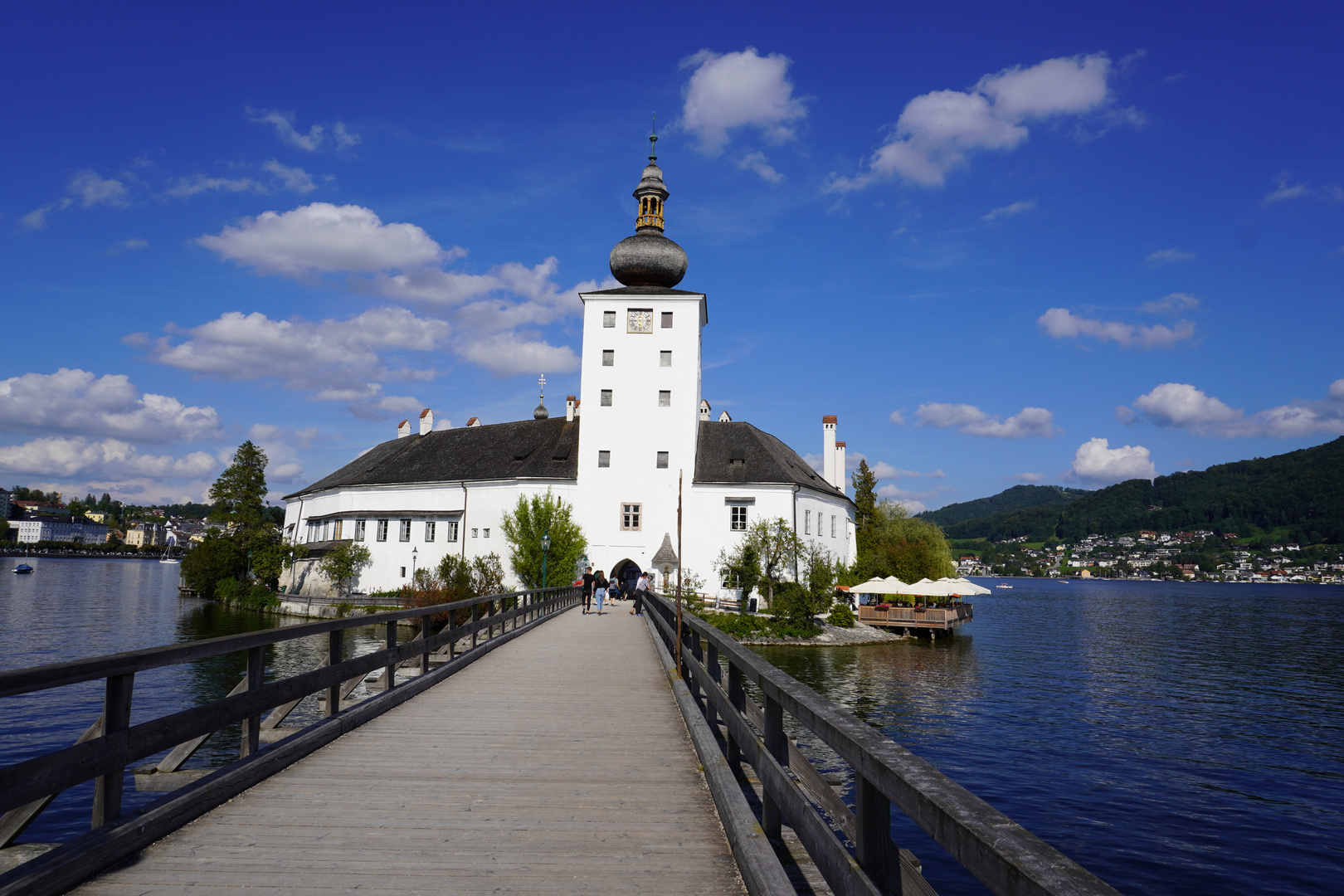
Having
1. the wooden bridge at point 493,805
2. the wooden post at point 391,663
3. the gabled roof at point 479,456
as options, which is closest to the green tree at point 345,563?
the gabled roof at point 479,456

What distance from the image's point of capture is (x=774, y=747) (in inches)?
188

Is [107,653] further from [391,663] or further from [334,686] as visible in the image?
[334,686]

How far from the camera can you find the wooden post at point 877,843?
301 cm

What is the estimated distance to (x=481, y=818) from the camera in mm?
5484

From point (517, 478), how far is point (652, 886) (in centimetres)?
4637

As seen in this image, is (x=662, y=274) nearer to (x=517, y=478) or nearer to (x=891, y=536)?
(x=517, y=478)

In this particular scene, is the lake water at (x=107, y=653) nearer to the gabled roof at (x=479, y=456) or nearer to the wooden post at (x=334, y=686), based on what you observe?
the wooden post at (x=334, y=686)

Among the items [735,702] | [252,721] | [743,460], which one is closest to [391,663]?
[252,721]

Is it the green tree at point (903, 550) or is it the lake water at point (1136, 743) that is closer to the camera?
the lake water at point (1136, 743)

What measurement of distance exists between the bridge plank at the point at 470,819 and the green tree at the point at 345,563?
46.5 meters

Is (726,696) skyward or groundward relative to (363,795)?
skyward

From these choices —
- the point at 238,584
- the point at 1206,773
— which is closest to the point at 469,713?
the point at 1206,773

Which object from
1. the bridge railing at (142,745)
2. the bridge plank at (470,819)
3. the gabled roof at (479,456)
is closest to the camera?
the bridge railing at (142,745)

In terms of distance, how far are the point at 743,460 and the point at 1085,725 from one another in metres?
28.4
